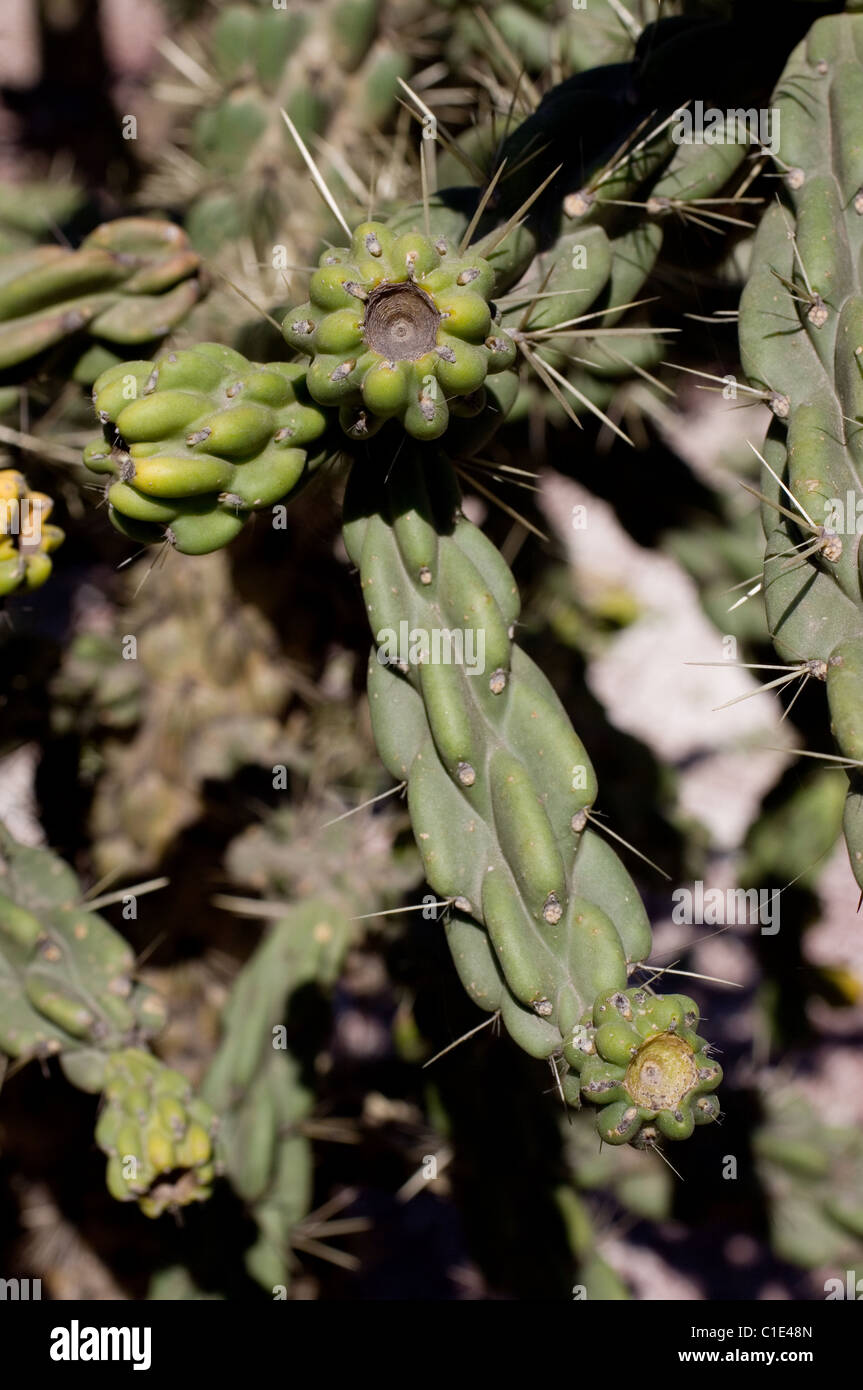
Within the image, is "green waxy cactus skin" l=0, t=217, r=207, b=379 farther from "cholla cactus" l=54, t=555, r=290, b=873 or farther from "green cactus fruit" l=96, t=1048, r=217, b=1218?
"green cactus fruit" l=96, t=1048, r=217, b=1218

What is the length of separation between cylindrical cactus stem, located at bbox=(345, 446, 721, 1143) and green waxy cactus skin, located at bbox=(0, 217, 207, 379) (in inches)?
26.5

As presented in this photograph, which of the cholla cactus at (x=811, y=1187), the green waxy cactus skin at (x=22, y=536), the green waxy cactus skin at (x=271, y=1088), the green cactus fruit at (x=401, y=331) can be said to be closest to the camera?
the green cactus fruit at (x=401, y=331)

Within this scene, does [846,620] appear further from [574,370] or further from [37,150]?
[37,150]

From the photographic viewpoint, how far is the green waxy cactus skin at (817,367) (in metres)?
1.58

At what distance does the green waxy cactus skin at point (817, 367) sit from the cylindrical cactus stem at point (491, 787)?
1.03 feet

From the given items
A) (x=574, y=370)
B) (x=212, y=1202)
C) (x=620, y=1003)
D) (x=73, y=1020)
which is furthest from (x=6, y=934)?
(x=574, y=370)

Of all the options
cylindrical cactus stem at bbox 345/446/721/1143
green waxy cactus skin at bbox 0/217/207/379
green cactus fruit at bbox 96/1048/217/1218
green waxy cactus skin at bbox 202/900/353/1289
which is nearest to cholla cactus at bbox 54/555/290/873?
green waxy cactus skin at bbox 202/900/353/1289

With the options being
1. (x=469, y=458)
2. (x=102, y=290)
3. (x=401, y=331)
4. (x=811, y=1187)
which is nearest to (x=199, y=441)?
(x=401, y=331)

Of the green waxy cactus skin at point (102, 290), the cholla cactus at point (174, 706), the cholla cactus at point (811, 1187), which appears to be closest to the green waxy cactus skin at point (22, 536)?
the green waxy cactus skin at point (102, 290)

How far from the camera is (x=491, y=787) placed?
1.68 metres

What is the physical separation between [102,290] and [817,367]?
1.21 m

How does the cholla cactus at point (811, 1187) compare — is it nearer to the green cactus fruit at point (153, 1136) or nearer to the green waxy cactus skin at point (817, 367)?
the green cactus fruit at point (153, 1136)

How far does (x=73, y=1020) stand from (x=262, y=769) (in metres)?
1.05

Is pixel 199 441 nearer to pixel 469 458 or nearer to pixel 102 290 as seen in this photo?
pixel 469 458
